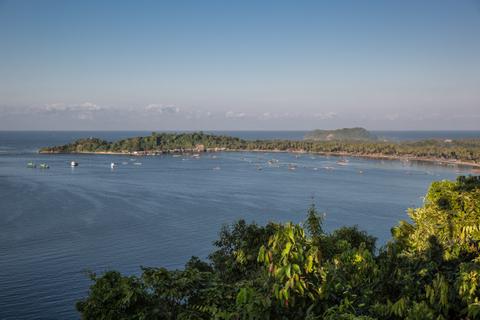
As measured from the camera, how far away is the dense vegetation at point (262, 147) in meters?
119

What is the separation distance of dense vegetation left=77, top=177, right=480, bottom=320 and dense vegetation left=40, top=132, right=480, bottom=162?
363ft

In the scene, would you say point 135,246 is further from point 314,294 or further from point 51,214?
point 314,294

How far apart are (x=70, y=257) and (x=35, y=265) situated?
2390mm

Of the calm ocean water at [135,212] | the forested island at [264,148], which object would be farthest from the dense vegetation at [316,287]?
the forested island at [264,148]

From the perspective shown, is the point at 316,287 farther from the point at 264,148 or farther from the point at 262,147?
the point at 262,147

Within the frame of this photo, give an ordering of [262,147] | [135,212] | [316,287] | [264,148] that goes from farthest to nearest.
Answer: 1. [262,147]
2. [264,148]
3. [135,212]
4. [316,287]

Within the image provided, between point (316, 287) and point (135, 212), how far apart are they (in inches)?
1569

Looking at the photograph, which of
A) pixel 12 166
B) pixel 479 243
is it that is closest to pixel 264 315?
pixel 479 243

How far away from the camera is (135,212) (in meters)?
43.5

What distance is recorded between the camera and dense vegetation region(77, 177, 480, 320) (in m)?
4.85

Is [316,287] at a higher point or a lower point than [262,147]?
higher

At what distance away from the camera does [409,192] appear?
60.2 m

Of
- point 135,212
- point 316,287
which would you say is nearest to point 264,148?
point 135,212

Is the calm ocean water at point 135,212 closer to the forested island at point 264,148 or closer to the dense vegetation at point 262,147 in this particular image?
the forested island at point 264,148
